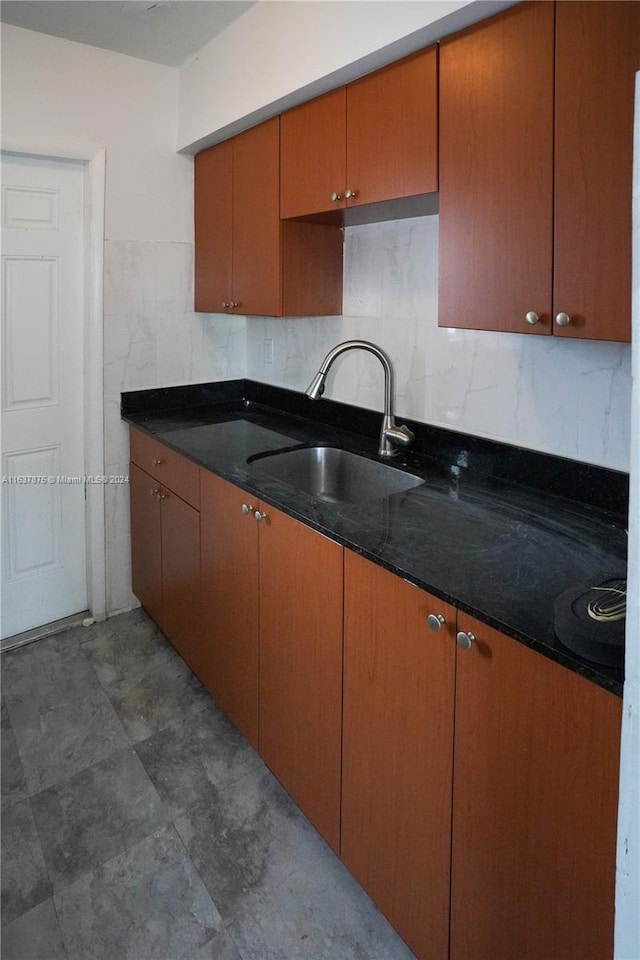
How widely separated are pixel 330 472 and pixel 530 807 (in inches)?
53.0

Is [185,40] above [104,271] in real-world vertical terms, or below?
above

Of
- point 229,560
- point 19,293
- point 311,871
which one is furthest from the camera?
point 19,293

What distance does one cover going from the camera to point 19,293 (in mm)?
2410

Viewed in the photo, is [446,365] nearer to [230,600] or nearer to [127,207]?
[230,600]

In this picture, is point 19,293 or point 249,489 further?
point 19,293

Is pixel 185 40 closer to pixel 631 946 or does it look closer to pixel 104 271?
pixel 104 271

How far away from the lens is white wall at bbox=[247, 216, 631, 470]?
1.53m

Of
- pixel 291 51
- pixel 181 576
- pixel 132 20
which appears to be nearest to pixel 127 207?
pixel 132 20

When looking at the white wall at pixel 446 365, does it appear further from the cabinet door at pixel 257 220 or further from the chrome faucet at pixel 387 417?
the cabinet door at pixel 257 220

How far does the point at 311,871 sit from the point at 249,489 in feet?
3.22

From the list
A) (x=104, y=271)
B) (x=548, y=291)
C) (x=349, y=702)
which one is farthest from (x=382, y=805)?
(x=104, y=271)

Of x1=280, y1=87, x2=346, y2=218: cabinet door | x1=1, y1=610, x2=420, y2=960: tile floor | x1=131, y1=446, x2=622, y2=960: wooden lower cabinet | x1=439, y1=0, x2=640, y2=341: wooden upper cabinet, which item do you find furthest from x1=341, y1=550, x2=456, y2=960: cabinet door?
x1=280, y1=87, x2=346, y2=218: cabinet door

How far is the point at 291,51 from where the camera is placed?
1.83 m

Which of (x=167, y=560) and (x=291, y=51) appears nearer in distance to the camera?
(x=291, y=51)
